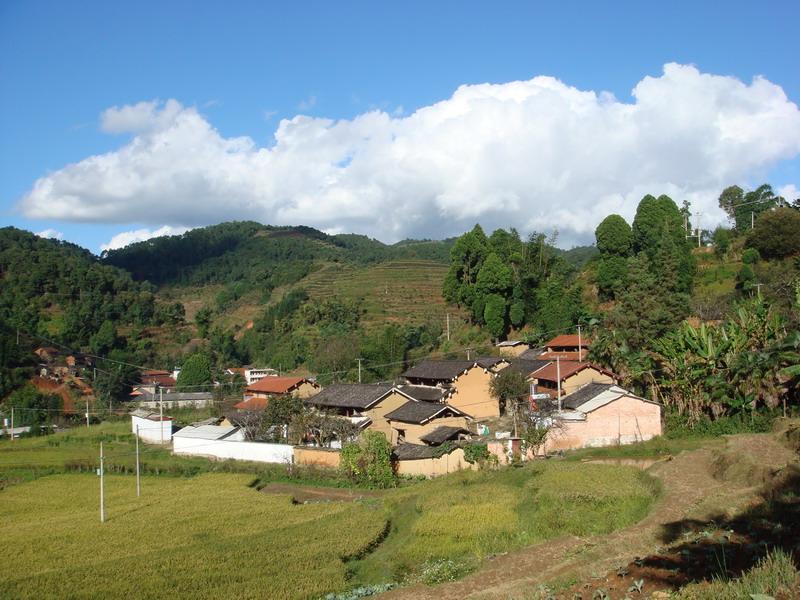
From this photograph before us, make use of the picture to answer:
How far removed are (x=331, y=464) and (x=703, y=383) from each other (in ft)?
59.8

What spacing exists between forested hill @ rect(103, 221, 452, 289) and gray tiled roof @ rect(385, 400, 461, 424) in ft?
293

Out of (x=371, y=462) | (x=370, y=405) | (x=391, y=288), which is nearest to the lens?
(x=371, y=462)

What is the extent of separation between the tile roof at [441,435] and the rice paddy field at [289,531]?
3597mm

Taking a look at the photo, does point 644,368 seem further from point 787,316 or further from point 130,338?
point 130,338

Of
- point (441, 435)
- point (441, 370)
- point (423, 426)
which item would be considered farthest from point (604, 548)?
point (441, 370)

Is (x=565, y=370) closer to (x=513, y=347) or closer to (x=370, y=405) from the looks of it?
(x=370, y=405)

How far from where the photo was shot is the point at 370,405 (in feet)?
134

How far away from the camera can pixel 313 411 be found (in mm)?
→ 41031

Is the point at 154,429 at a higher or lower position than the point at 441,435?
lower

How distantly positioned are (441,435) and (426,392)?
A: 336 inches

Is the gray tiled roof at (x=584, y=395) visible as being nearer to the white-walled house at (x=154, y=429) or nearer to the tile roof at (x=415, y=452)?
the tile roof at (x=415, y=452)

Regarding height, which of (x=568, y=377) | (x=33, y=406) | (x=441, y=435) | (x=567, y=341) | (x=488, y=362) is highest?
(x=567, y=341)

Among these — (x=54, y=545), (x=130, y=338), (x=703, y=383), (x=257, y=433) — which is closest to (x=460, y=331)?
(x=257, y=433)

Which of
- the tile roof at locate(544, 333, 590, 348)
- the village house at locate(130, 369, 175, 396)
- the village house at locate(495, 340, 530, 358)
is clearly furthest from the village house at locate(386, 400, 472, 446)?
the village house at locate(130, 369, 175, 396)
